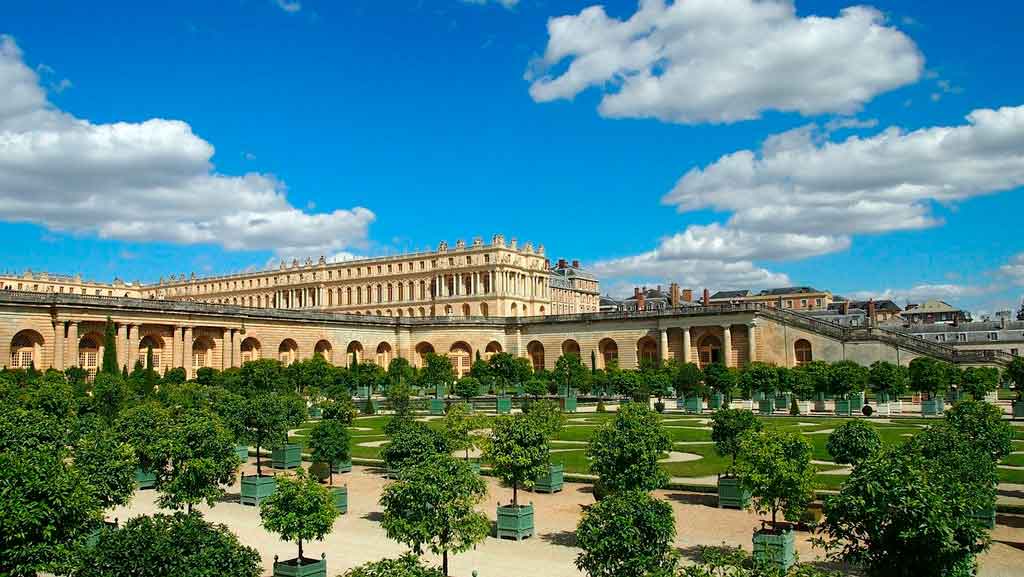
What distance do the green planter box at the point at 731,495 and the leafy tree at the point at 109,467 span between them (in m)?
14.2

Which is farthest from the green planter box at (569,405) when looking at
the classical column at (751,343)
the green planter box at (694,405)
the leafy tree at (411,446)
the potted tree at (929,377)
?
the leafy tree at (411,446)

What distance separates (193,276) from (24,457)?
117878mm

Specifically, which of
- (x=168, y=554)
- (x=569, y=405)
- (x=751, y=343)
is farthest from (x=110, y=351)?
(x=168, y=554)

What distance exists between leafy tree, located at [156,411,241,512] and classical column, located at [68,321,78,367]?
43.9 m

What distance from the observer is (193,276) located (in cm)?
12412

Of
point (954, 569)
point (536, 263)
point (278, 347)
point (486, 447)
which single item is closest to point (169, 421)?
point (486, 447)

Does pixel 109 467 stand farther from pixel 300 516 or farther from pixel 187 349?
pixel 187 349

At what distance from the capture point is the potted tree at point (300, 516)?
1484cm

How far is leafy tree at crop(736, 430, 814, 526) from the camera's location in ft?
52.9

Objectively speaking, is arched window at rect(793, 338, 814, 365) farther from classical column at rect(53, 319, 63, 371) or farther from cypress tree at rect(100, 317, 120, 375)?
classical column at rect(53, 319, 63, 371)

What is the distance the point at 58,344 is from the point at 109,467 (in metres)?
45.2

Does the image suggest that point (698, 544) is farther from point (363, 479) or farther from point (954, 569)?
point (363, 479)

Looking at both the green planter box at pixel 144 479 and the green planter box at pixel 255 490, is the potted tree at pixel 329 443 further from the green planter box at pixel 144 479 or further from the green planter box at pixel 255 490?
the green planter box at pixel 144 479

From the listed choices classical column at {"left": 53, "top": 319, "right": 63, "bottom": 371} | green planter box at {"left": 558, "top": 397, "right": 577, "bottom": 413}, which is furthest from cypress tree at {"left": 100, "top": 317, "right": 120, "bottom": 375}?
green planter box at {"left": 558, "top": 397, "right": 577, "bottom": 413}
